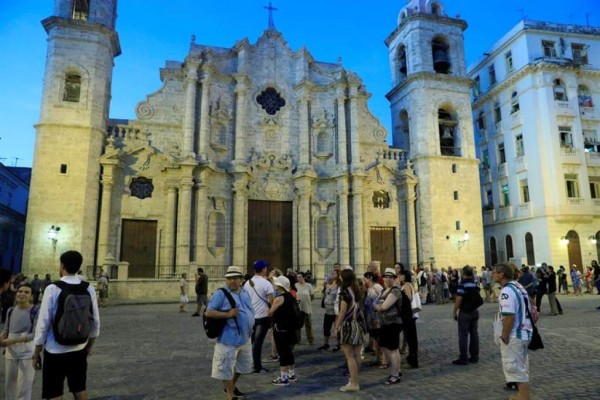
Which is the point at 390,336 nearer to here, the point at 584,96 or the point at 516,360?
the point at 516,360

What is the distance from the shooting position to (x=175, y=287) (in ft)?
65.9

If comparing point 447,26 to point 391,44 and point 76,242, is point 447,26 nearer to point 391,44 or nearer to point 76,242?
point 391,44

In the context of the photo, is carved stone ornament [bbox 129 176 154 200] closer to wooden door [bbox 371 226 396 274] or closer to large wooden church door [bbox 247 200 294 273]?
large wooden church door [bbox 247 200 294 273]

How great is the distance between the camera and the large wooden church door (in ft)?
82.3

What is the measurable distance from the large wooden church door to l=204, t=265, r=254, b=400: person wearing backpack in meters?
19.5

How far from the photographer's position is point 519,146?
98.8 feet

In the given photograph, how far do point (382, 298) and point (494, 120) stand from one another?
100 ft

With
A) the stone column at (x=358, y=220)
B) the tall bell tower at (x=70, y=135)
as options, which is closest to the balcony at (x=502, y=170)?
the stone column at (x=358, y=220)

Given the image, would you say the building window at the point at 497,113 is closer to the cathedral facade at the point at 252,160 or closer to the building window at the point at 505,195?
the building window at the point at 505,195

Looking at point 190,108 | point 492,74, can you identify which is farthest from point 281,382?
point 492,74

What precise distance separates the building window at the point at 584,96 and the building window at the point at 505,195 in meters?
7.39

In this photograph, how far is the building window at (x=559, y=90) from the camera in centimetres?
2891

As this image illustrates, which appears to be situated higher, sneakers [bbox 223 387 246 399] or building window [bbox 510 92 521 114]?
building window [bbox 510 92 521 114]

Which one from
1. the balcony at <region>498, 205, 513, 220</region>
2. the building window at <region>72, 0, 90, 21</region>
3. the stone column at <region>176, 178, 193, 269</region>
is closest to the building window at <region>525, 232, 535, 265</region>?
the balcony at <region>498, 205, 513, 220</region>
